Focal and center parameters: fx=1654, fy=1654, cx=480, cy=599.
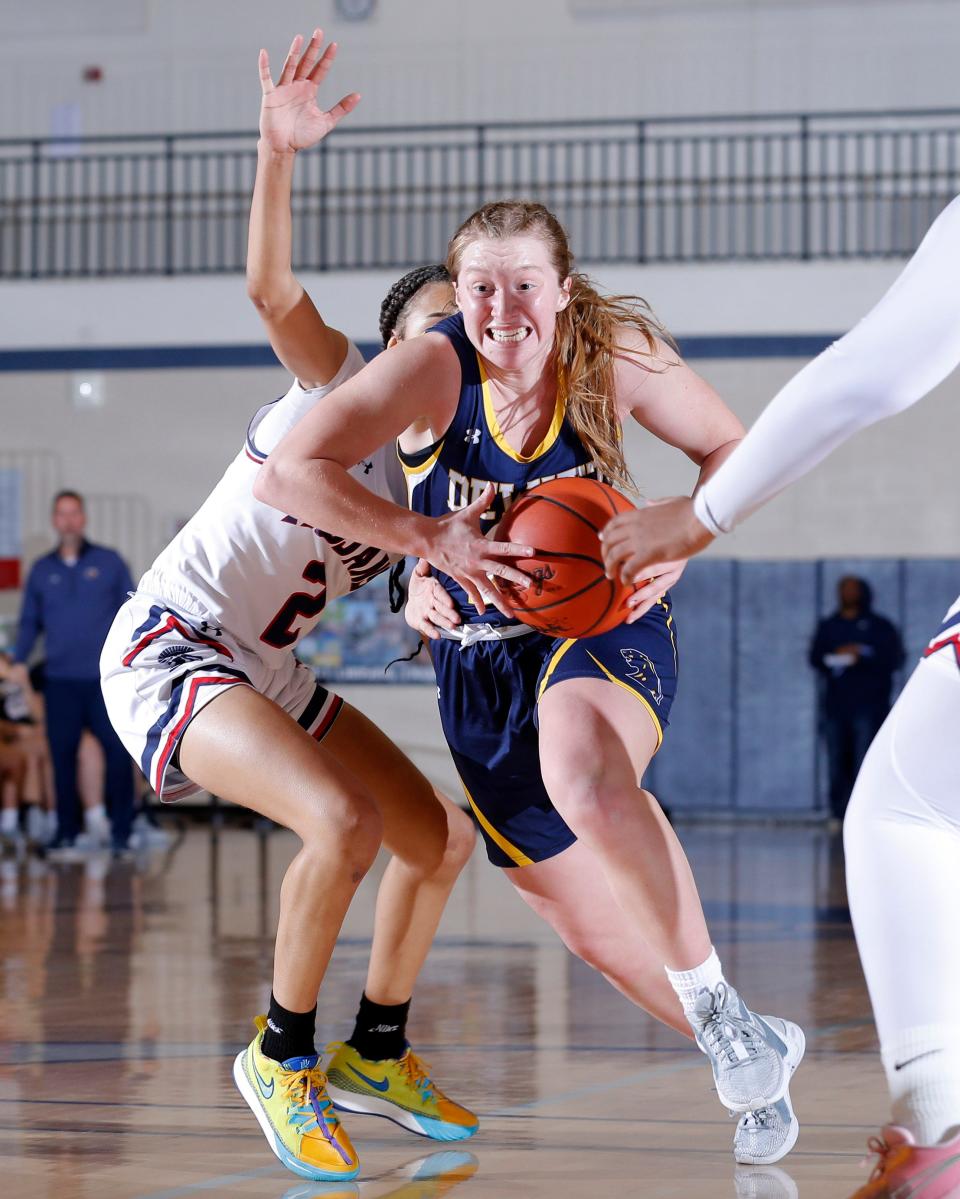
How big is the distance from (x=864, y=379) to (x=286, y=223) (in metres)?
1.38

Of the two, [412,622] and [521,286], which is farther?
[412,622]

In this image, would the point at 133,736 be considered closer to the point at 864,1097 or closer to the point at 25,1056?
the point at 25,1056

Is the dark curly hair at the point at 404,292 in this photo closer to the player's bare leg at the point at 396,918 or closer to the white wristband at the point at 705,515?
the player's bare leg at the point at 396,918

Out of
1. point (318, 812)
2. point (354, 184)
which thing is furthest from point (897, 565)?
point (318, 812)

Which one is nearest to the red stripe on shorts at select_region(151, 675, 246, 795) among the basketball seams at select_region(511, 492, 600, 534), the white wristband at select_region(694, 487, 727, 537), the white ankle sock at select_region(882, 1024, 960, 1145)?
the basketball seams at select_region(511, 492, 600, 534)

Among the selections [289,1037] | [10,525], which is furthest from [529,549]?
[10,525]

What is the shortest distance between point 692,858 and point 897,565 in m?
4.15

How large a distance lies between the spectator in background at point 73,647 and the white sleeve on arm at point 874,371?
731cm

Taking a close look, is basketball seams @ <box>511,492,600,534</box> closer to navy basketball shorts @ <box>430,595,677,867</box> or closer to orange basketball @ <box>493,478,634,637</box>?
orange basketball @ <box>493,478,634,637</box>

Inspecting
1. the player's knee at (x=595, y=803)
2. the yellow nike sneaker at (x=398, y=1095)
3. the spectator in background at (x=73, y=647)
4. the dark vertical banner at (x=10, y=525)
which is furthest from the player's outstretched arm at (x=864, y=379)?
the dark vertical banner at (x=10, y=525)

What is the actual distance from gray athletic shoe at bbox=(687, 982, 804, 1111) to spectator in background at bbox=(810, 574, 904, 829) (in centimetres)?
912

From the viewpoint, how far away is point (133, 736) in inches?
126

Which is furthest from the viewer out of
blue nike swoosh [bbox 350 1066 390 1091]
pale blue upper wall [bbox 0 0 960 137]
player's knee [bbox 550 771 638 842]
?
pale blue upper wall [bbox 0 0 960 137]

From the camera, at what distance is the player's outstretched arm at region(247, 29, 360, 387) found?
3.05 metres
